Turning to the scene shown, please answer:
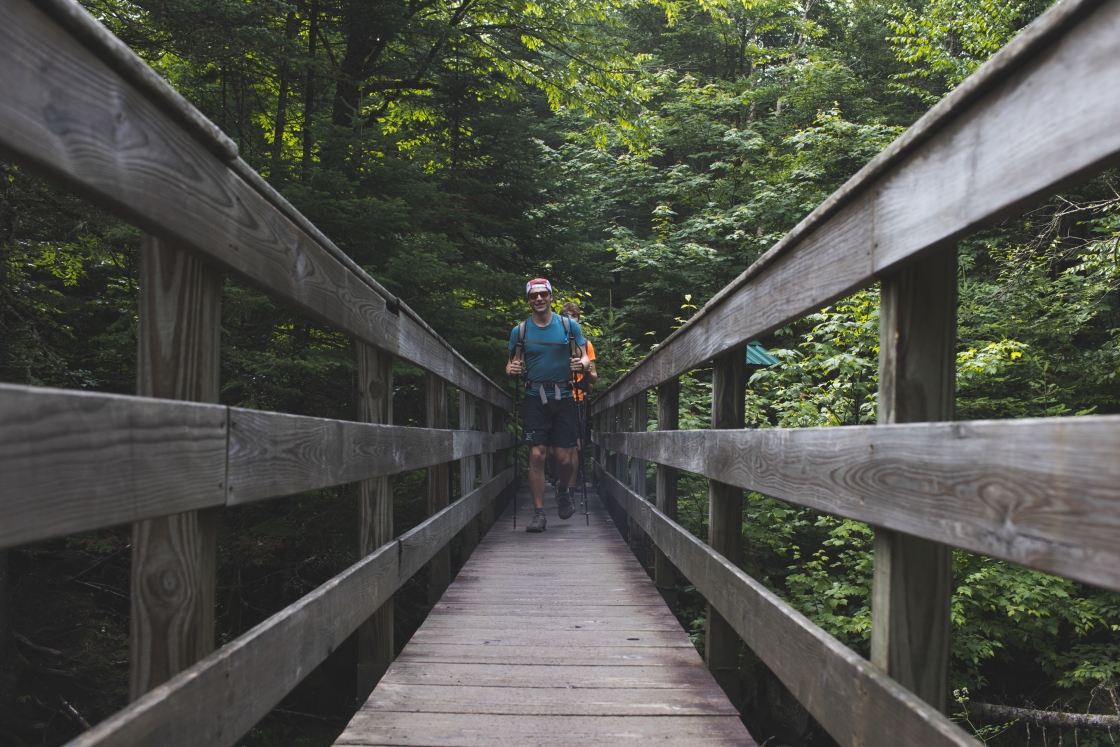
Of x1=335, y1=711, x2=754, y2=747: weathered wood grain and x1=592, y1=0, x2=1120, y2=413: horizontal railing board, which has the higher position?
x1=592, y1=0, x2=1120, y2=413: horizontal railing board

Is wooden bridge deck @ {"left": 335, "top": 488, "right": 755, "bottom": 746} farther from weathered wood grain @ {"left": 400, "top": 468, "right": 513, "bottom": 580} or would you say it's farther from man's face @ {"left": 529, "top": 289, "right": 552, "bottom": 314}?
man's face @ {"left": 529, "top": 289, "right": 552, "bottom": 314}

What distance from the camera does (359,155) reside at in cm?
712

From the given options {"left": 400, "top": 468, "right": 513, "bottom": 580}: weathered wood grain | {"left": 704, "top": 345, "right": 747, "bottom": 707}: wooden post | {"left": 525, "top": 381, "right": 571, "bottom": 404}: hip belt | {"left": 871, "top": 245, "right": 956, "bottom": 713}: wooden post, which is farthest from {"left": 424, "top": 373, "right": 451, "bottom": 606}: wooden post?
{"left": 871, "top": 245, "right": 956, "bottom": 713}: wooden post

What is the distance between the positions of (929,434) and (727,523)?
1.67m

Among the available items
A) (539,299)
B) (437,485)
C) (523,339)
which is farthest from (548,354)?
(437,485)

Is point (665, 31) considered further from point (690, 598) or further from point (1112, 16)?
point (1112, 16)

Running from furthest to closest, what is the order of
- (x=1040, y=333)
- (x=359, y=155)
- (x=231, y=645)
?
(x=1040, y=333) < (x=359, y=155) < (x=231, y=645)

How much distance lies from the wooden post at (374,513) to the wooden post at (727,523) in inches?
47.9

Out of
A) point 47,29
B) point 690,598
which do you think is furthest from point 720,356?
point 690,598

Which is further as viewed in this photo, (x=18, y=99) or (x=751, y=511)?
(x=751, y=511)

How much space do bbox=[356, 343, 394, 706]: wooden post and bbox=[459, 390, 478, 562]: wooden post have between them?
2.15m

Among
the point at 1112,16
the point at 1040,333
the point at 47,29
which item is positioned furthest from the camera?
the point at 1040,333

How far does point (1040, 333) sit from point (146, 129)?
1003 cm

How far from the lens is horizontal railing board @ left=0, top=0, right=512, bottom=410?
3.26 ft
